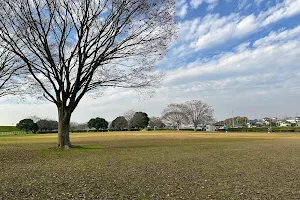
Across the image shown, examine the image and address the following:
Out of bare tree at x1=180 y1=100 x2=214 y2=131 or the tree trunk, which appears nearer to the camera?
the tree trunk

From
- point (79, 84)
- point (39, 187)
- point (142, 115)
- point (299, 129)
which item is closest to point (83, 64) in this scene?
point (79, 84)

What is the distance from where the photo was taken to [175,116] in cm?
11481

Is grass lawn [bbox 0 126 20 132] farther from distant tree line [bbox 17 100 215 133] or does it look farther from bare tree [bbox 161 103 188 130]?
bare tree [bbox 161 103 188 130]

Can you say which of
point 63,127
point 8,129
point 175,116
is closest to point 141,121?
point 175,116

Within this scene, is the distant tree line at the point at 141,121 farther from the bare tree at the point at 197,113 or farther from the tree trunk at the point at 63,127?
the tree trunk at the point at 63,127

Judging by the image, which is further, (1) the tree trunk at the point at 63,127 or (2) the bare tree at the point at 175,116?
(2) the bare tree at the point at 175,116

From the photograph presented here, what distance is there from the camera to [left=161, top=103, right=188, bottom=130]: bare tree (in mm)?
110062

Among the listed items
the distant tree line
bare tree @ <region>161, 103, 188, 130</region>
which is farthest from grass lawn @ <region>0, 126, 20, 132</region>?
bare tree @ <region>161, 103, 188, 130</region>

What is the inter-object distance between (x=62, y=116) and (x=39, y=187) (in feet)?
42.6

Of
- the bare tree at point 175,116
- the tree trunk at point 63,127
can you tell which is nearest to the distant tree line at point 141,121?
the bare tree at point 175,116

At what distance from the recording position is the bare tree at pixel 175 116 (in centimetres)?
11006

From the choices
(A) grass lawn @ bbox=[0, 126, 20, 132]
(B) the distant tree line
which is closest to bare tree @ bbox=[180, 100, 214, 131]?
(B) the distant tree line

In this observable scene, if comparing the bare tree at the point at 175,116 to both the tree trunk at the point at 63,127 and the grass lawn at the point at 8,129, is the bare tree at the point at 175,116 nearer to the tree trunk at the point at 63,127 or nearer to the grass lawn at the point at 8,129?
the grass lawn at the point at 8,129

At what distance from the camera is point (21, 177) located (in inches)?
341
